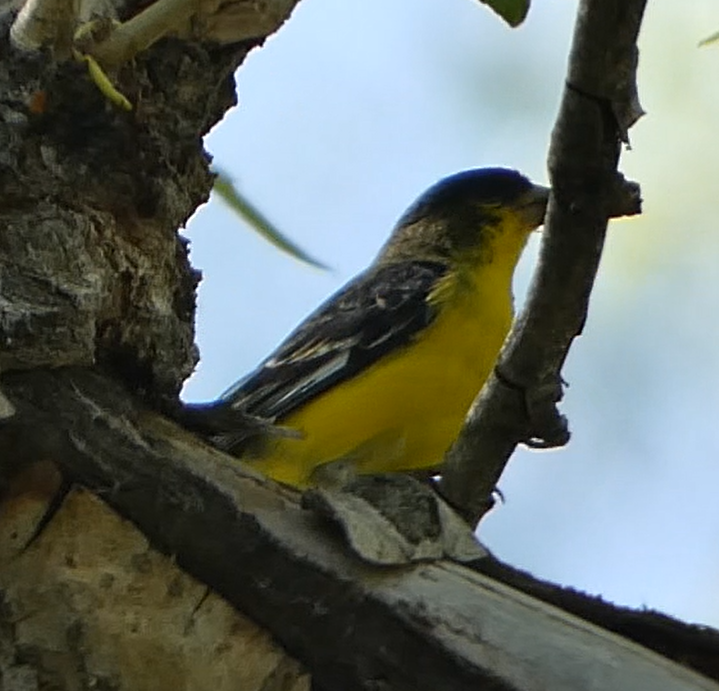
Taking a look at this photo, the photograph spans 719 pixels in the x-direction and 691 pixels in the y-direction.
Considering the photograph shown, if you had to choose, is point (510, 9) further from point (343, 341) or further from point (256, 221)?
point (343, 341)

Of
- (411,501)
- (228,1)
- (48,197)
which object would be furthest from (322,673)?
(228,1)

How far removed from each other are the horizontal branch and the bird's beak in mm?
2446

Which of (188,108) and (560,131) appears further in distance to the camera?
(188,108)

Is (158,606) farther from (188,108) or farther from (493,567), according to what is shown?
(188,108)

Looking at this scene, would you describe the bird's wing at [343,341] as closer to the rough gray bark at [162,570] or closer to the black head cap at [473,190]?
the black head cap at [473,190]

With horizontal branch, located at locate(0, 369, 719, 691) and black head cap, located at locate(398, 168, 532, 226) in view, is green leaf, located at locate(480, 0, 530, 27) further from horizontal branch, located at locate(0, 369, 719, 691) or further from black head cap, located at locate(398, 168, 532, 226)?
black head cap, located at locate(398, 168, 532, 226)

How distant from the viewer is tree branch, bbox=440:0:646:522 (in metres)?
1.24

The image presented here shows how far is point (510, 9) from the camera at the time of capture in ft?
4.27

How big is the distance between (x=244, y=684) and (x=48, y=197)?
51cm

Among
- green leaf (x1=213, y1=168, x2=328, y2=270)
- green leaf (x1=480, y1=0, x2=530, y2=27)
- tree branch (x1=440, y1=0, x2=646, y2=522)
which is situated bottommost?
green leaf (x1=213, y1=168, x2=328, y2=270)

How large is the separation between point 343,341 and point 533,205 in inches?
26.7

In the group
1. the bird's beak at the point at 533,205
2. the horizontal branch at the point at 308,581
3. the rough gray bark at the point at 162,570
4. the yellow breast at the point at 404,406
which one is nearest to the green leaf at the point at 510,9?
the rough gray bark at the point at 162,570

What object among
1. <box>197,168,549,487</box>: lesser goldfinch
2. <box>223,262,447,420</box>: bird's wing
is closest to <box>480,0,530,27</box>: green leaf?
<box>197,168,549,487</box>: lesser goldfinch

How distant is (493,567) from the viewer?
3.63 ft
